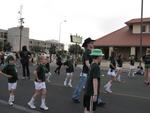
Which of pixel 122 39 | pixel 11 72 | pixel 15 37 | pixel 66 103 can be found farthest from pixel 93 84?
pixel 15 37

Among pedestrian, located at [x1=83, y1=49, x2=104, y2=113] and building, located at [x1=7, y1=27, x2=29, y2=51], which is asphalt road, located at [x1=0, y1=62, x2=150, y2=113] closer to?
A: pedestrian, located at [x1=83, y1=49, x2=104, y2=113]

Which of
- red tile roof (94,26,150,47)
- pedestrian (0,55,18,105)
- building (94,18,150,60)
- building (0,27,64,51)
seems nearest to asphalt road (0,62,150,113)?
pedestrian (0,55,18,105)

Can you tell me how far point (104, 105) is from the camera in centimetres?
1076

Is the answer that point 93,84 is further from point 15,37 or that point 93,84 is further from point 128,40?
point 15,37

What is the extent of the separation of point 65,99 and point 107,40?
121 ft

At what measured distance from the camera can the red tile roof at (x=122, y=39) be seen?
145ft

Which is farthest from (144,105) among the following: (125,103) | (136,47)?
(136,47)

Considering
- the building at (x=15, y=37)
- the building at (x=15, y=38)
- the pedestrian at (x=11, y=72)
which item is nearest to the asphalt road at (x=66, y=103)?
the pedestrian at (x=11, y=72)

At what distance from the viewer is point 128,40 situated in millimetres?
45656

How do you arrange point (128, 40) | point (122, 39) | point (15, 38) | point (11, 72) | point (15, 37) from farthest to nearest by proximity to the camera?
point (15, 38), point (15, 37), point (122, 39), point (128, 40), point (11, 72)

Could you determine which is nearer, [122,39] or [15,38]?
[122,39]

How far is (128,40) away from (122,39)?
1173 millimetres

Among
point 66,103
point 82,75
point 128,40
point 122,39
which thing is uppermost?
point 122,39

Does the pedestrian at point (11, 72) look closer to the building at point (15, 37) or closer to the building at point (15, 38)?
the building at point (15, 38)
